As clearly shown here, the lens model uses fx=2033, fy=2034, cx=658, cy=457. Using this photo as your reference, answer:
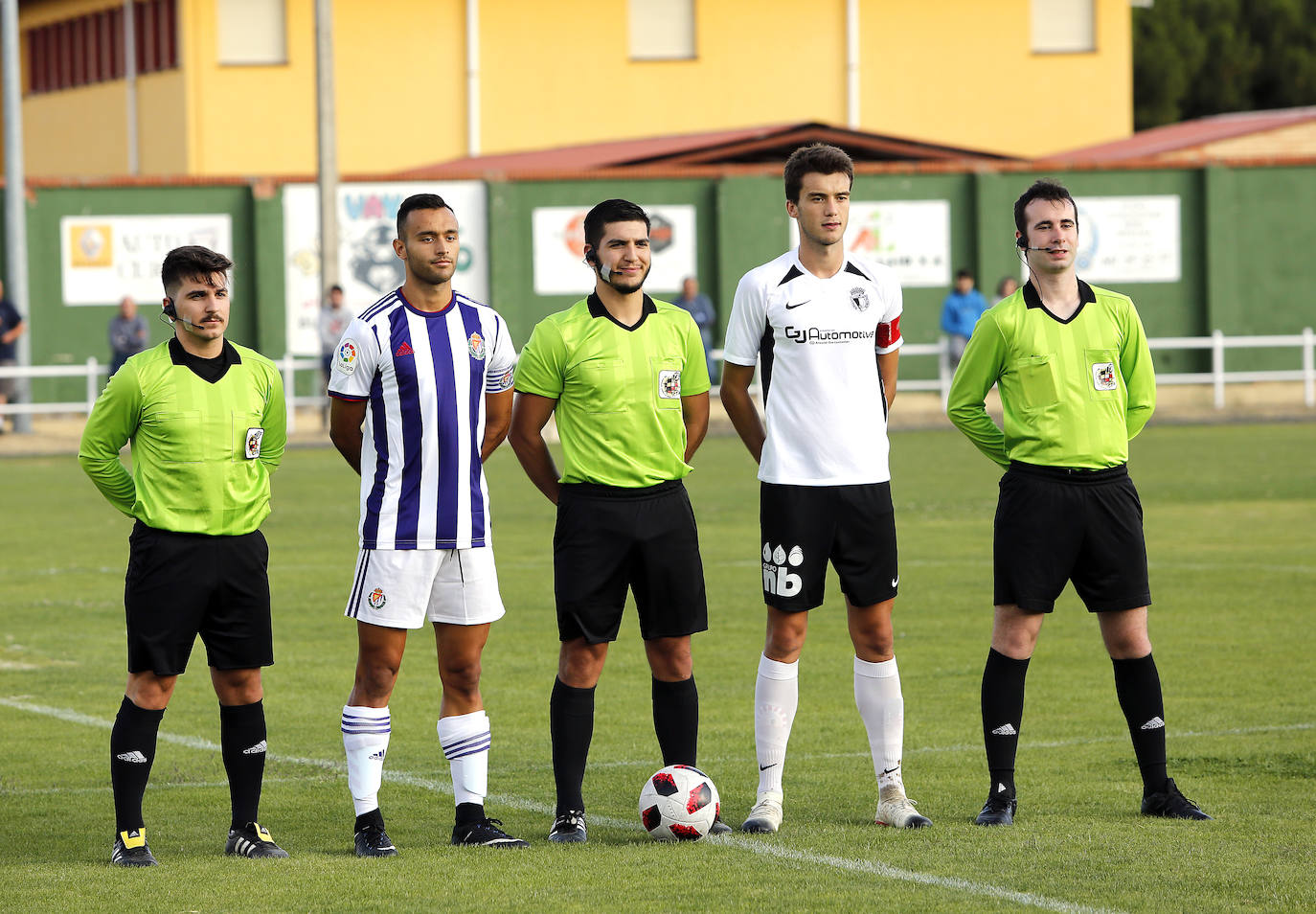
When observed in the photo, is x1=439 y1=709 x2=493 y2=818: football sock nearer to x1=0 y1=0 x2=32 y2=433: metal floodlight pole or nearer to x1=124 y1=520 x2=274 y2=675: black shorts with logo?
x1=124 y1=520 x2=274 y2=675: black shorts with logo

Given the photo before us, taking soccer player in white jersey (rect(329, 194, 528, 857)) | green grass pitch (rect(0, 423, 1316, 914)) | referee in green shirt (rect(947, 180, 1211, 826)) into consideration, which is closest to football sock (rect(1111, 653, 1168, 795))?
referee in green shirt (rect(947, 180, 1211, 826))

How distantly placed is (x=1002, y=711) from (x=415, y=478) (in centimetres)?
225

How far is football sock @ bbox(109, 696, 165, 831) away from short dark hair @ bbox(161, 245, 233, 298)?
141 centimetres

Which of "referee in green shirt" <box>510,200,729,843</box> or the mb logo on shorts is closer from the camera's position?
"referee in green shirt" <box>510,200,729,843</box>

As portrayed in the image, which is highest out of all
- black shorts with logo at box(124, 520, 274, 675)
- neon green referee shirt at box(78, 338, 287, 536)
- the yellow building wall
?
the yellow building wall

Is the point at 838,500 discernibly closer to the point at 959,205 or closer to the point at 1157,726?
the point at 1157,726

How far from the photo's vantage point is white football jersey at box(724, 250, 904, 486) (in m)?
7.07

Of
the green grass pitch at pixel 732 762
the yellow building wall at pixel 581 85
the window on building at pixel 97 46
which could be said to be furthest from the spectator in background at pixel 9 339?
the green grass pitch at pixel 732 762

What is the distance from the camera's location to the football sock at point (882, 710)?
7195 millimetres

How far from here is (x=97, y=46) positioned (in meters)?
42.7

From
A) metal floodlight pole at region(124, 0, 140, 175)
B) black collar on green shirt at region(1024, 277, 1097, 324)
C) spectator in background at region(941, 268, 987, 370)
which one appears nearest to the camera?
black collar on green shirt at region(1024, 277, 1097, 324)

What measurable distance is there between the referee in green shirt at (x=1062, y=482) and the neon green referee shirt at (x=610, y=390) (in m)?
1.15

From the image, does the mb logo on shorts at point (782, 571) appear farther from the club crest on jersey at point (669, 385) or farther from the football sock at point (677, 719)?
the club crest on jersey at point (669, 385)

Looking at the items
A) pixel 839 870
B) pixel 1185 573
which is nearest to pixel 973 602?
pixel 1185 573
